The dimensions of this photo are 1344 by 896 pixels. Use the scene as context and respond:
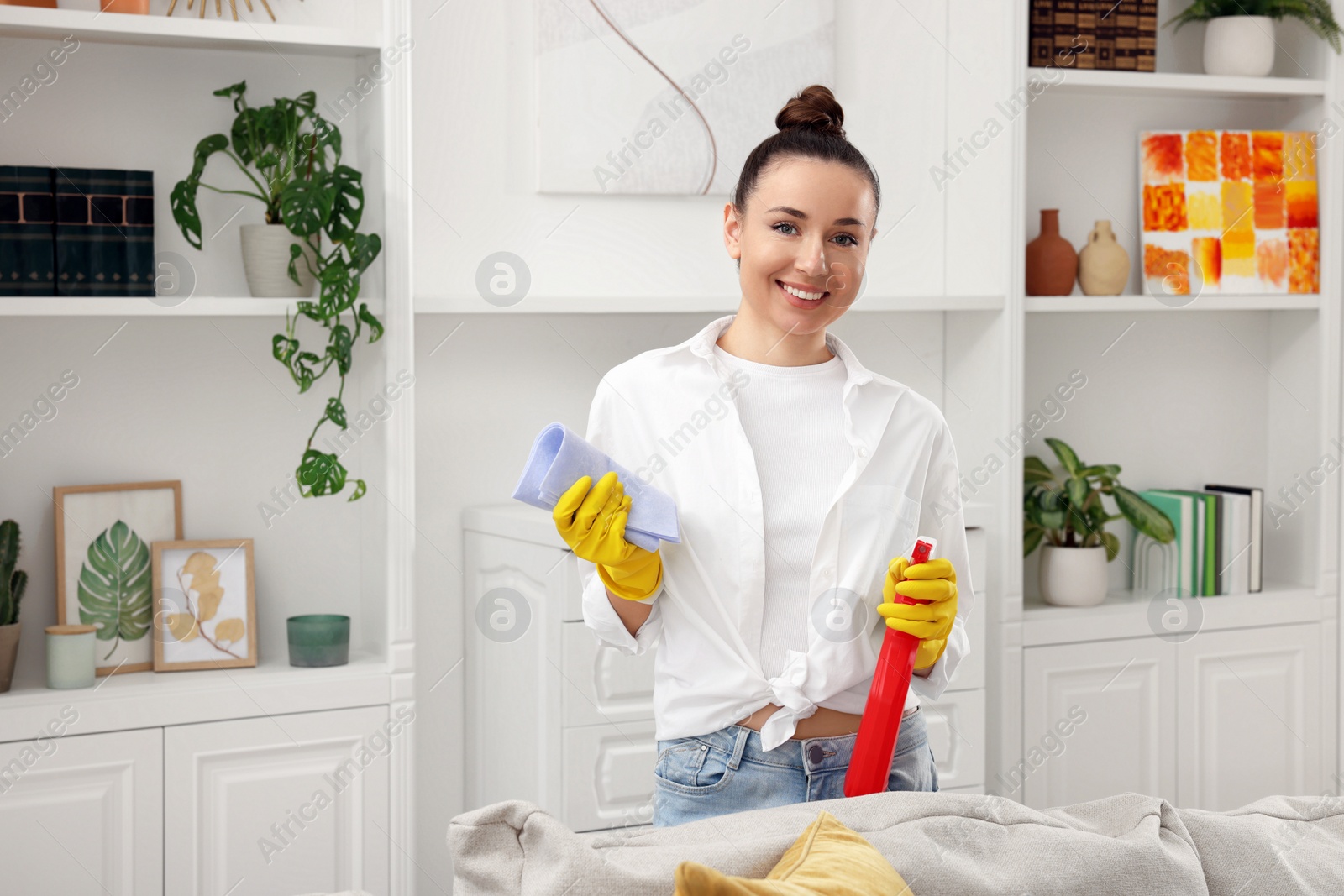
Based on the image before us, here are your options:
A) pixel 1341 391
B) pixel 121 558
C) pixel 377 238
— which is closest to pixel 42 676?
pixel 121 558

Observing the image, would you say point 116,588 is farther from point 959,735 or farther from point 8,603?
point 959,735

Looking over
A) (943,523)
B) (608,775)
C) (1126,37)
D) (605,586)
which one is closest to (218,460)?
(608,775)

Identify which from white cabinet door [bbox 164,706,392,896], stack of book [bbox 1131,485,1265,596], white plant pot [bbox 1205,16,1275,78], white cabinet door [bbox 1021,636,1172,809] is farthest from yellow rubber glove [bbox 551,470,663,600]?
white plant pot [bbox 1205,16,1275,78]

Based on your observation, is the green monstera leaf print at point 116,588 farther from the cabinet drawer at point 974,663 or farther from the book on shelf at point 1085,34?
the book on shelf at point 1085,34

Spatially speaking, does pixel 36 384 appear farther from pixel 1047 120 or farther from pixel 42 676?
pixel 1047 120

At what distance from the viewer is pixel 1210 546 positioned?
2.89m

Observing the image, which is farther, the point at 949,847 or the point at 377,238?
the point at 377,238

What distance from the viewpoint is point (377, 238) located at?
2.25 meters

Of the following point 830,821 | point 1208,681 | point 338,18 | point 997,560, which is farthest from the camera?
point 1208,681

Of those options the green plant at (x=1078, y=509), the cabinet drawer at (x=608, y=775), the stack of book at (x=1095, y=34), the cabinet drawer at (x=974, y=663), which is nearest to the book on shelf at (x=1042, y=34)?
the stack of book at (x=1095, y=34)

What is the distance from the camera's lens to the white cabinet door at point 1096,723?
2715mm

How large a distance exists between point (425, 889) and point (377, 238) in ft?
4.38

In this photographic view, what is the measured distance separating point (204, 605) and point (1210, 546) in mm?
2215

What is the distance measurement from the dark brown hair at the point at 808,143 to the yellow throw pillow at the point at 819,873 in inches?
30.7
